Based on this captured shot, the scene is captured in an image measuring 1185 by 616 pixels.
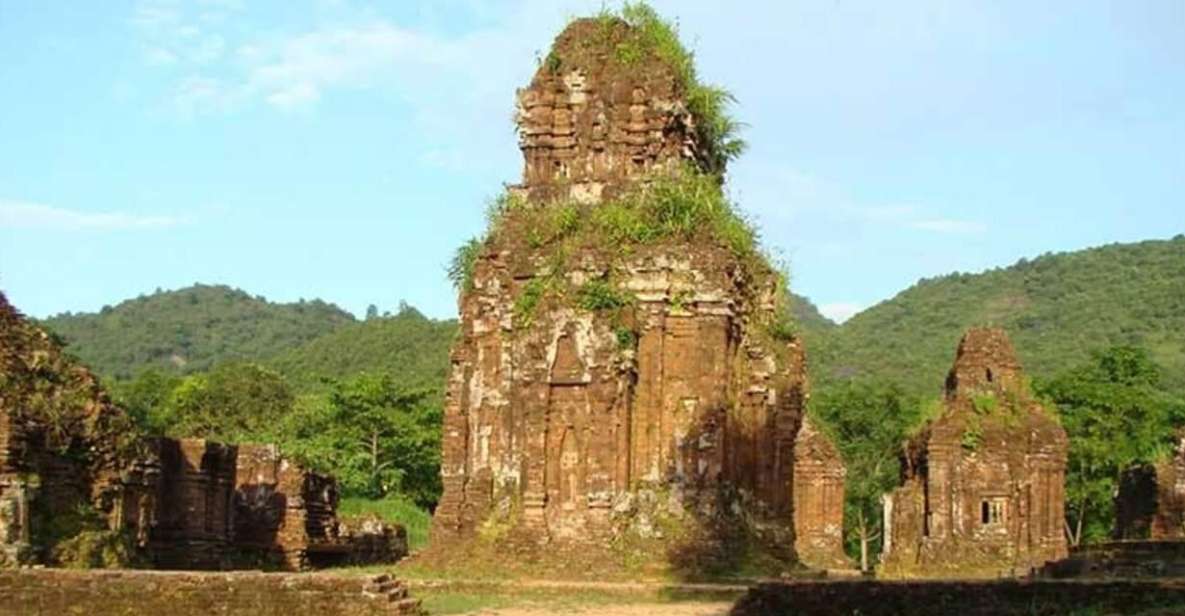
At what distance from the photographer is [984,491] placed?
29.2m

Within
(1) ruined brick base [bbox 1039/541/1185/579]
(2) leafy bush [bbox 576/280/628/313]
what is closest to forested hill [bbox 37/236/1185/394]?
(1) ruined brick base [bbox 1039/541/1185/579]

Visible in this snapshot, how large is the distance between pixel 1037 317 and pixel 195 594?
269 feet

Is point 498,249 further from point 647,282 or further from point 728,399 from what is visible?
point 728,399

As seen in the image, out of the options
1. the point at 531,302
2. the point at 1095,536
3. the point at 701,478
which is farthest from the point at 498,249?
the point at 1095,536

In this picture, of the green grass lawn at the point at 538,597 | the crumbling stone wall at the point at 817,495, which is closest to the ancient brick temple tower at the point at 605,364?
the green grass lawn at the point at 538,597

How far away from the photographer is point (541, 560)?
19.5 meters

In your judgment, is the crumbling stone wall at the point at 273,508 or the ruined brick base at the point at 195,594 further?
the crumbling stone wall at the point at 273,508

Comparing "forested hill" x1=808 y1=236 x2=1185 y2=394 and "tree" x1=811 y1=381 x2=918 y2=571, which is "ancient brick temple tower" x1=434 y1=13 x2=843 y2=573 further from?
"forested hill" x1=808 y1=236 x2=1185 y2=394

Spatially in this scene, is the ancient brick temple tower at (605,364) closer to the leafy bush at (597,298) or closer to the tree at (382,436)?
the leafy bush at (597,298)

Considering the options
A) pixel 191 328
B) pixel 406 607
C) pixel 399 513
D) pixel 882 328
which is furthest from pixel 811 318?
pixel 406 607

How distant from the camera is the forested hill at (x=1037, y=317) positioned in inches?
3000

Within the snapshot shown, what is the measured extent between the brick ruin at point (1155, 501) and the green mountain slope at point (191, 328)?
8595 centimetres

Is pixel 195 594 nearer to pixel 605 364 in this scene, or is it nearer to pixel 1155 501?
pixel 605 364

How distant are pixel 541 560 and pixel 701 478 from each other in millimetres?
2136
